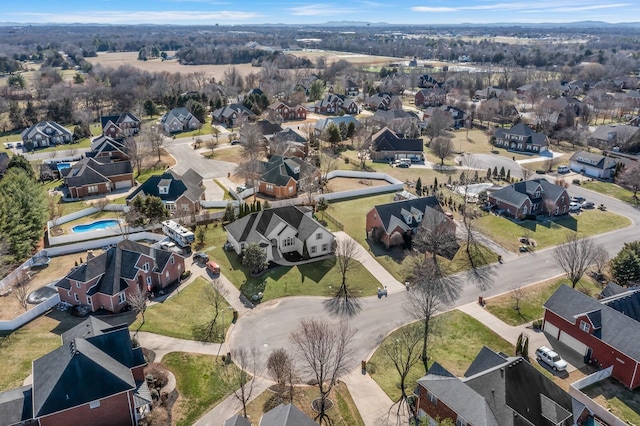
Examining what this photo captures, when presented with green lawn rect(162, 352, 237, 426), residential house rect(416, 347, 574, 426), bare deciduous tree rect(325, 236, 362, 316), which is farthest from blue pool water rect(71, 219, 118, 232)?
residential house rect(416, 347, 574, 426)

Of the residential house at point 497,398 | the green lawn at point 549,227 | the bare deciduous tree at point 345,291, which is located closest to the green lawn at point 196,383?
the bare deciduous tree at point 345,291

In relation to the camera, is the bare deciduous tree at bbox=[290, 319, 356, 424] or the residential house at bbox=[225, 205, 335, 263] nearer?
the bare deciduous tree at bbox=[290, 319, 356, 424]

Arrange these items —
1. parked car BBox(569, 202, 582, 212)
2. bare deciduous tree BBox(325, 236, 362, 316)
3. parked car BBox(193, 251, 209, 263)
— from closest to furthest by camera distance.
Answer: bare deciduous tree BBox(325, 236, 362, 316), parked car BBox(193, 251, 209, 263), parked car BBox(569, 202, 582, 212)

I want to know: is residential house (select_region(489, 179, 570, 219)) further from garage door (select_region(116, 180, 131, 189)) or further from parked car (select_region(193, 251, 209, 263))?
garage door (select_region(116, 180, 131, 189))

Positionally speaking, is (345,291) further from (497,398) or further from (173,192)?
(173,192)

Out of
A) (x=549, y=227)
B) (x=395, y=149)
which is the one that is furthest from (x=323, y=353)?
(x=395, y=149)

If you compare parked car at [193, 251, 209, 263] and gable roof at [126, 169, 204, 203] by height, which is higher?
gable roof at [126, 169, 204, 203]
